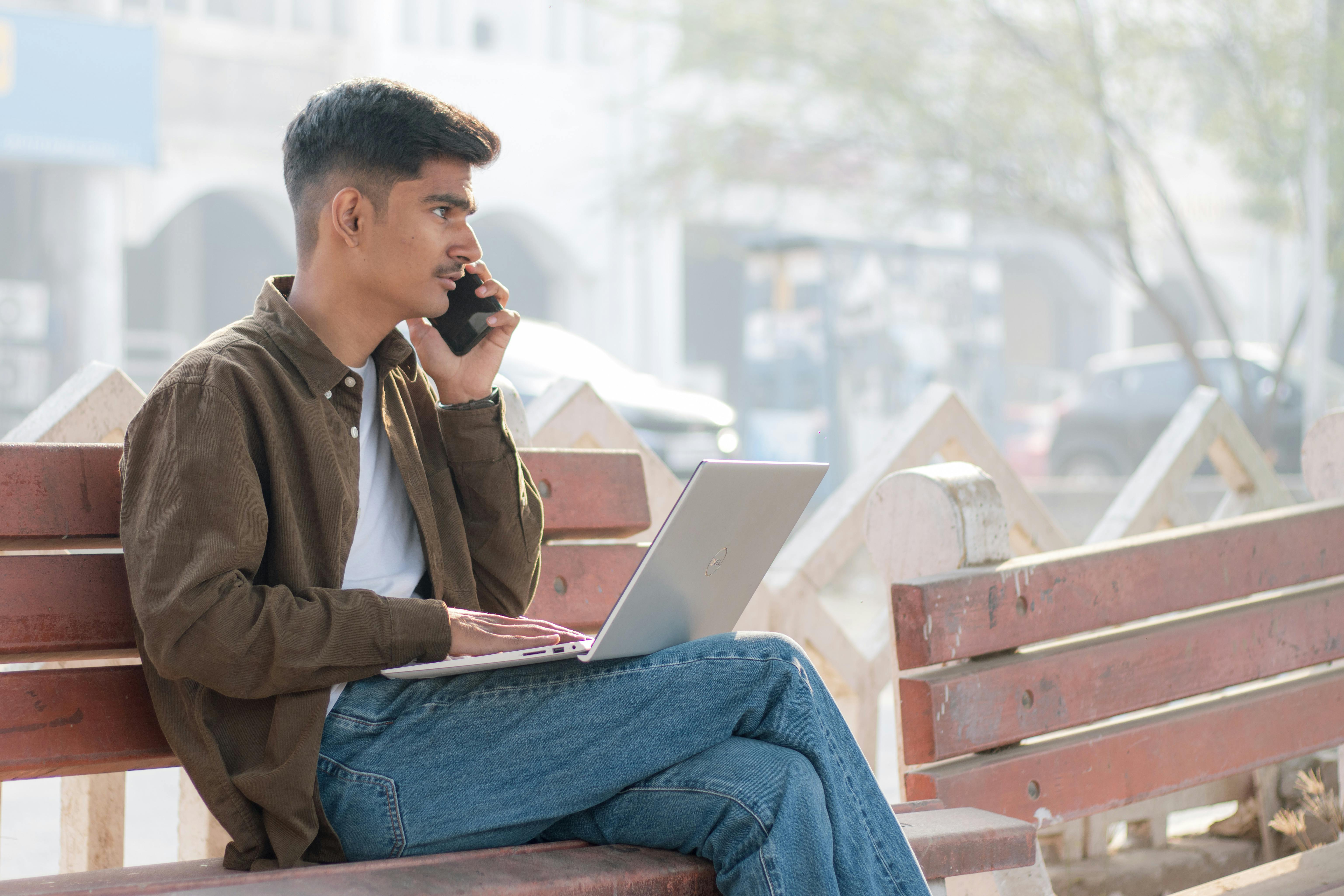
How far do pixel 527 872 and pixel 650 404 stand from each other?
1027 centimetres

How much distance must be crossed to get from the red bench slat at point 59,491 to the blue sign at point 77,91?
48.2 feet

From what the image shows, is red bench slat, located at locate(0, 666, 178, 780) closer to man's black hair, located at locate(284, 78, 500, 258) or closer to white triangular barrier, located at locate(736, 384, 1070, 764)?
man's black hair, located at locate(284, 78, 500, 258)

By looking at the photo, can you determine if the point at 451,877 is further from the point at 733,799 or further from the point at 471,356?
the point at 471,356

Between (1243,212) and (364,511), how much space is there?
1548cm

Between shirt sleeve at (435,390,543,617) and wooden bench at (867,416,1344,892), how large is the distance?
617mm

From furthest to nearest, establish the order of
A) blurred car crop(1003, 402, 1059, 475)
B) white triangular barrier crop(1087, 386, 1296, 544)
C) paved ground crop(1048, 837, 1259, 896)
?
1. blurred car crop(1003, 402, 1059, 475)
2. white triangular barrier crop(1087, 386, 1296, 544)
3. paved ground crop(1048, 837, 1259, 896)

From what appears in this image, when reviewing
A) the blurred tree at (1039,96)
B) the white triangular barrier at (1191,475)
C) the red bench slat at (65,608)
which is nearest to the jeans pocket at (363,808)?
the red bench slat at (65,608)

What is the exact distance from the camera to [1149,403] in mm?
15164

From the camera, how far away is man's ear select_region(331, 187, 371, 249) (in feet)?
6.69

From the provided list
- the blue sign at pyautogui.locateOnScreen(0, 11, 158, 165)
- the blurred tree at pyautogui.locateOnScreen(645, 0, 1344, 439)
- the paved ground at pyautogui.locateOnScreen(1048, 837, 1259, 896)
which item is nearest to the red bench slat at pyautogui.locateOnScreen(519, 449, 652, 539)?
the paved ground at pyautogui.locateOnScreen(1048, 837, 1259, 896)

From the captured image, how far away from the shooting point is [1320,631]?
3.01 meters

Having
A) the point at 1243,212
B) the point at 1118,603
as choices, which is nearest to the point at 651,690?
the point at 1118,603

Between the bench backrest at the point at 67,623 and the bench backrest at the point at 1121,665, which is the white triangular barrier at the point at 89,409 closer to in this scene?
the bench backrest at the point at 67,623

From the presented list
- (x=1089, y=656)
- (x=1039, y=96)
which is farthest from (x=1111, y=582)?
(x=1039, y=96)
